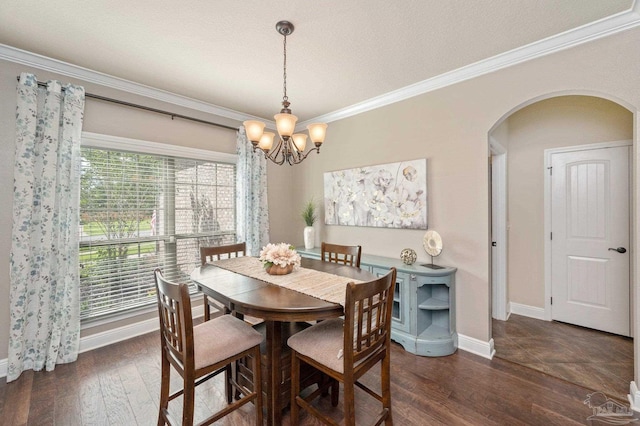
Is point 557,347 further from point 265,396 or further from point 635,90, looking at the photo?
point 265,396

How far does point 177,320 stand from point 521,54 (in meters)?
3.26

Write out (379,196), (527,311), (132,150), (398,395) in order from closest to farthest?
1. (398,395)
2. (132,150)
3. (379,196)
4. (527,311)

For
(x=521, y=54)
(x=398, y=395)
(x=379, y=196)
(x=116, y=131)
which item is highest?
(x=521, y=54)

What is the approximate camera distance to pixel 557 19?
1.99 metres

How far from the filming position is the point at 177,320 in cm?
147

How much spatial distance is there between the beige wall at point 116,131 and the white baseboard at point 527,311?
333 centimetres

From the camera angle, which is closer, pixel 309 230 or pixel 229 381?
pixel 229 381

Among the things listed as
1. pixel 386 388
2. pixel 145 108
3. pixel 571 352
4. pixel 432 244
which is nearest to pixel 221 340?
pixel 386 388

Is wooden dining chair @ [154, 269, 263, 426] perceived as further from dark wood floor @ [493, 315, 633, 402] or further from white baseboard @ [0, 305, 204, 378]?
dark wood floor @ [493, 315, 633, 402]

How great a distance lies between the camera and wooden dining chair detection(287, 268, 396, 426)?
1435 millimetres

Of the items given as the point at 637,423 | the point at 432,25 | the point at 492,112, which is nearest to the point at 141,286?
the point at 432,25

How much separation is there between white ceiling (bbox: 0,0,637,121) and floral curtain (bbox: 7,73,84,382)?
1.54 ft

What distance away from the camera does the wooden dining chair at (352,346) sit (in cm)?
143

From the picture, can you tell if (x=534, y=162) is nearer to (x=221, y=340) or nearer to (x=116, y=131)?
(x=221, y=340)
